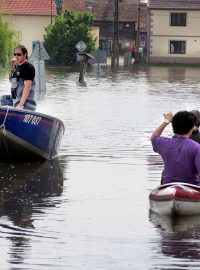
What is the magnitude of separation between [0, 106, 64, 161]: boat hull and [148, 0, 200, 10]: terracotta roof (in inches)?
3071

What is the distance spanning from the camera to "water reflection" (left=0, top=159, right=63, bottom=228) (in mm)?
13273

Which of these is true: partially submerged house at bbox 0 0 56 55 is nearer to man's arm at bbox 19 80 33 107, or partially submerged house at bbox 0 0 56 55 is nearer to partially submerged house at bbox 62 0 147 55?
partially submerged house at bbox 62 0 147 55

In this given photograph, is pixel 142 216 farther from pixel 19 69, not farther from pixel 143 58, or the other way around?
pixel 143 58

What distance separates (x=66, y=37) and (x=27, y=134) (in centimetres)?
6799

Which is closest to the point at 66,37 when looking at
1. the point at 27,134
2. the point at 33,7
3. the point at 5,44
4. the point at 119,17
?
the point at 33,7

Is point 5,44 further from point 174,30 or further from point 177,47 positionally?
point 174,30

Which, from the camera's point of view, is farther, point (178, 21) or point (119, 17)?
point (119, 17)

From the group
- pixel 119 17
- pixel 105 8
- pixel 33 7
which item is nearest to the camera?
pixel 33 7

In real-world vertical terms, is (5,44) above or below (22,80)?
below

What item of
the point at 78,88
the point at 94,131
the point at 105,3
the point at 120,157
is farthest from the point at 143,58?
the point at 120,157

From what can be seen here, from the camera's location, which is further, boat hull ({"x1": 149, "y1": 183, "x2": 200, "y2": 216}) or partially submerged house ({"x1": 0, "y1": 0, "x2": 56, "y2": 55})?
partially submerged house ({"x1": 0, "y1": 0, "x2": 56, "y2": 55})

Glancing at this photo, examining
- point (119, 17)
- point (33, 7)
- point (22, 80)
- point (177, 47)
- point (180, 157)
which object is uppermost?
point (22, 80)

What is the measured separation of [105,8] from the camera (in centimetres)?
12138

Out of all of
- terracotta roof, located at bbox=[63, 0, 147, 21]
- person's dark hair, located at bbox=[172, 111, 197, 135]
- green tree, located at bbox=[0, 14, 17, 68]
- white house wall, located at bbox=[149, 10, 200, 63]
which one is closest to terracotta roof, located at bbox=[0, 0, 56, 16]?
white house wall, located at bbox=[149, 10, 200, 63]
